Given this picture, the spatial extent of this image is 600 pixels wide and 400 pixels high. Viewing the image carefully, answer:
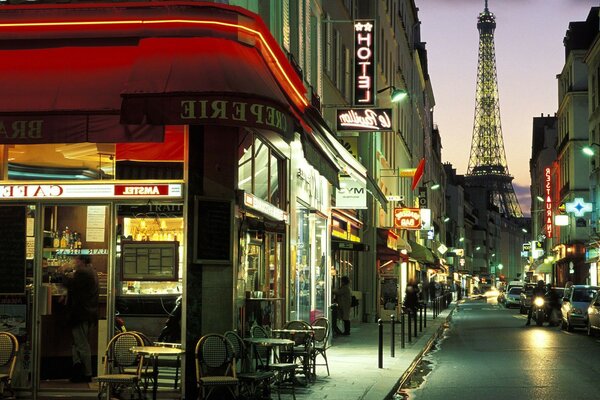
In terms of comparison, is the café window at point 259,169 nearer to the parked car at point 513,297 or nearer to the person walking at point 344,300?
the person walking at point 344,300

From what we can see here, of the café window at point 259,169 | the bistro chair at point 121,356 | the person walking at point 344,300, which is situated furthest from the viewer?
the person walking at point 344,300

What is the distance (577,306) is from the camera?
3375cm

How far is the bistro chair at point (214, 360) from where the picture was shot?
485 inches

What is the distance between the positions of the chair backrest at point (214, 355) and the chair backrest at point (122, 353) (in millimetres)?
779

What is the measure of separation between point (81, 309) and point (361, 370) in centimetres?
649

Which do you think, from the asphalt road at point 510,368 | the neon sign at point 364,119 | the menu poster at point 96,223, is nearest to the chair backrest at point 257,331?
the asphalt road at point 510,368

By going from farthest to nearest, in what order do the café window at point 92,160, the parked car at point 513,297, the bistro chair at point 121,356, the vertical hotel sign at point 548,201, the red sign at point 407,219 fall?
1. the vertical hotel sign at point 548,201
2. the parked car at point 513,297
3. the red sign at point 407,219
4. the café window at point 92,160
5. the bistro chair at point 121,356

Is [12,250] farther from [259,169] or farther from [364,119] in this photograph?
[364,119]

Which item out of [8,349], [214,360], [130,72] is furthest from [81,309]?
[130,72]

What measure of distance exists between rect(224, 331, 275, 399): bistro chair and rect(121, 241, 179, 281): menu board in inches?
47.5

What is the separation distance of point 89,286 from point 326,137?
5036mm

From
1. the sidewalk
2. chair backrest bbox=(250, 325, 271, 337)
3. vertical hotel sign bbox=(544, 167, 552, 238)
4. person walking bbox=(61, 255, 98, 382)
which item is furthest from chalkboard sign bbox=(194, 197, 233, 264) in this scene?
vertical hotel sign bbox=(544, 167, 552, 238)

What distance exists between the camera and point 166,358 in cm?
1350

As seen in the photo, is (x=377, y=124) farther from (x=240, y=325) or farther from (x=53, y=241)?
(x=53, y=241)
